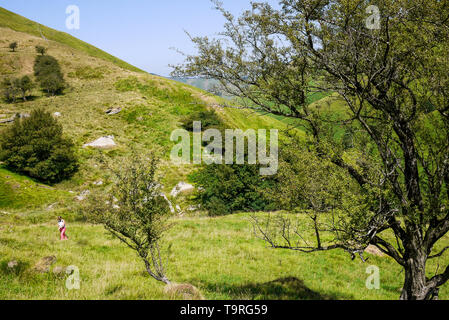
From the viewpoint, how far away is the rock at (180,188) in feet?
123

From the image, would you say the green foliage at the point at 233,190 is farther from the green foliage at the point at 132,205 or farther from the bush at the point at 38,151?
the green foliage at the point at 132,205

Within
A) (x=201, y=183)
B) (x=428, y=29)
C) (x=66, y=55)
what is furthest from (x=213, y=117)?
(x=66, y=55)

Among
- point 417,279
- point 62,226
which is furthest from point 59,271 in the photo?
point 417,279

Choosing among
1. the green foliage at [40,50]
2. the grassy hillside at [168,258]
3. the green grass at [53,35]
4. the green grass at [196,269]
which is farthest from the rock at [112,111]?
the green grass at [53,35]

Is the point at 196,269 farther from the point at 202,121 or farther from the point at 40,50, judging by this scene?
the point at 40,50

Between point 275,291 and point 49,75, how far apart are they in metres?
73.0

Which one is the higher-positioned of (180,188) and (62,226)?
(180,188)

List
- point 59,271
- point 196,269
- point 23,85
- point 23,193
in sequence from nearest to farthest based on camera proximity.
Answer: point 59,271 → point 196,269 → point 23,193 → point 23,85

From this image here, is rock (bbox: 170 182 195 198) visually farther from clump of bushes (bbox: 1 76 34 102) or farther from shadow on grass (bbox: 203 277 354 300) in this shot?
clump of bushes (bbox: 1 76 34 102)

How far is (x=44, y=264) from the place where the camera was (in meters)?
10.8

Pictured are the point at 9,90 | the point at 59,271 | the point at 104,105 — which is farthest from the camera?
the point at 104,105

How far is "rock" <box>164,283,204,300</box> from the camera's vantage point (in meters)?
7.82
